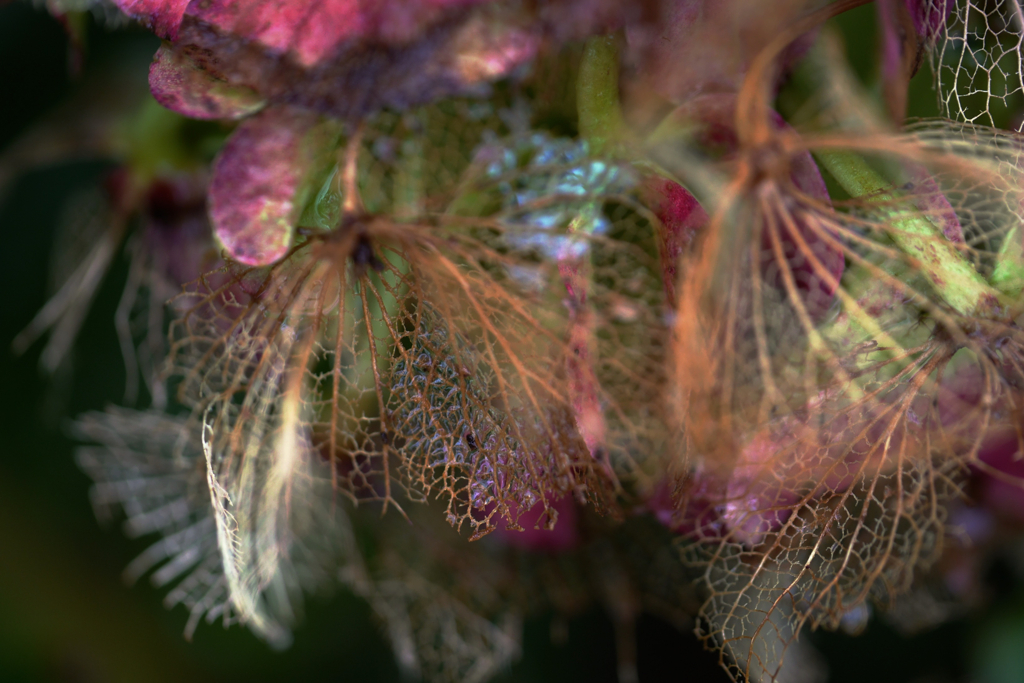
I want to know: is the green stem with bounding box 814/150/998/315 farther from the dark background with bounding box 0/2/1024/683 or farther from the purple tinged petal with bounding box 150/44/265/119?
the dark background with bounding box 0/2/1024/683

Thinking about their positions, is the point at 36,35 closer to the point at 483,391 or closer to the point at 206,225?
the point at 206,225

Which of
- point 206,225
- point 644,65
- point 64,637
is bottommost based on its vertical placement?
point 64,637

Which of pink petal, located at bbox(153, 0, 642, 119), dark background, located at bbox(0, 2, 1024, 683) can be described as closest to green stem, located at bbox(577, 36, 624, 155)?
pink petal, located at bbox(153, 0, 642, 119)

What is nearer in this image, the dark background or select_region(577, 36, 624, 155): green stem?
select_region(577, 36, 624, 155): green stem

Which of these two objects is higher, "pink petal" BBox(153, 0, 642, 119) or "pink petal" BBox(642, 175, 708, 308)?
"pink petal" BBox(153, 0, 642, 119)

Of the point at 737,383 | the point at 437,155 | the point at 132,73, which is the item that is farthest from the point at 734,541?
the point at 132,73
